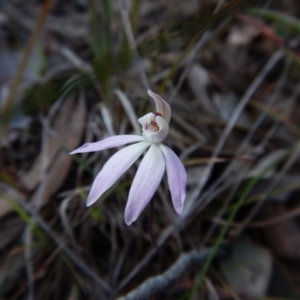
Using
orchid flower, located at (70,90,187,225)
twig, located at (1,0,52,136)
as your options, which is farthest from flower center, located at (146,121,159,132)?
twig, located at (1,0,52,136)

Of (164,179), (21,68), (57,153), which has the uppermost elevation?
(21,68)

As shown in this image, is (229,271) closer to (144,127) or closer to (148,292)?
(148,292)

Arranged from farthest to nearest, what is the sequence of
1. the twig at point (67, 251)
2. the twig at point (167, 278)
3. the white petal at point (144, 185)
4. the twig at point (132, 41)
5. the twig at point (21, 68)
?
the twig at point (21, 68), the twig at point (132, 41), the twig at point (67, 251), the twig at point (167, 278), the white petal at point (144, 185)

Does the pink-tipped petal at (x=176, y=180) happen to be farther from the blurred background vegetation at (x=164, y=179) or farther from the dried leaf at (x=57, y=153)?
the dried leaf at (x=57, y=153)

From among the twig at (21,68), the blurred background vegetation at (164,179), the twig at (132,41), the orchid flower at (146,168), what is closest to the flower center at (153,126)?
the orchid flower at (146,168)

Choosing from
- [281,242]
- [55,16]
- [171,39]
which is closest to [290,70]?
[171,39]

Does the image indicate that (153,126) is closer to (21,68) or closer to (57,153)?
(57,153)

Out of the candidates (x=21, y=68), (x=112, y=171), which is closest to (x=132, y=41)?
(x=21, y=68)
